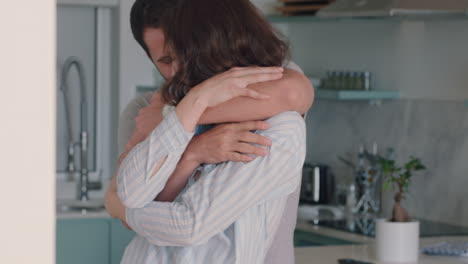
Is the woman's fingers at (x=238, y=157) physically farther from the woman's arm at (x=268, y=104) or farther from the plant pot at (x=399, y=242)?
the plant pot at (x=399, y=242)

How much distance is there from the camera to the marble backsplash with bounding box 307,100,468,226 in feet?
11.2

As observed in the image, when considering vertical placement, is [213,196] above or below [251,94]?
below

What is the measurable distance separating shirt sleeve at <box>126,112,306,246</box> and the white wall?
92 centimetres

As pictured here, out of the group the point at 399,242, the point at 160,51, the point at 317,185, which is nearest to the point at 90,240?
the point at 317,185

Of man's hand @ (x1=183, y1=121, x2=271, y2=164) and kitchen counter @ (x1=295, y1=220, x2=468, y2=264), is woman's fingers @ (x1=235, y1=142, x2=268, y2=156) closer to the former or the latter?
man's hand @ (x1=183, y1=121, x2=271, y2=164)

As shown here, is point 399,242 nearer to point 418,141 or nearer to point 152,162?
point 152,162

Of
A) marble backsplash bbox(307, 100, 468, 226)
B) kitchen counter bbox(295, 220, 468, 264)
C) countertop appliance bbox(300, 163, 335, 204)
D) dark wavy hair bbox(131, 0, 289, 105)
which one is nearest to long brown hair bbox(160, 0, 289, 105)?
dark wavy hair bbox(131, 0, 289, 105)

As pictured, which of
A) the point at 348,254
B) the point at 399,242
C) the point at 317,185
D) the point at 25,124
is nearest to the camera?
the point at 25,124

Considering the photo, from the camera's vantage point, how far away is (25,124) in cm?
33

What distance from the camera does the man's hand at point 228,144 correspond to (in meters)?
1.28

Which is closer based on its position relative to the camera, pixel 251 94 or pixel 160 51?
pixel 251 94

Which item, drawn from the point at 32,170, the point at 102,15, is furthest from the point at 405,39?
the point at 32,170

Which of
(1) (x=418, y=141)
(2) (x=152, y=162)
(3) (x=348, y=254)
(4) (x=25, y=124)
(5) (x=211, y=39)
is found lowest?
(3) (x=348, y=254)

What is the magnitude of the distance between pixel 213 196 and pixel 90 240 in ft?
8.33
